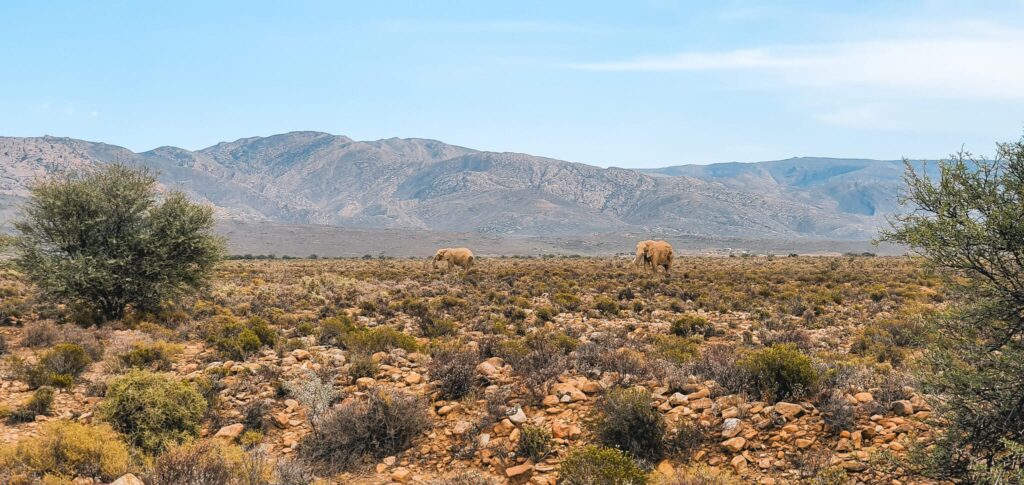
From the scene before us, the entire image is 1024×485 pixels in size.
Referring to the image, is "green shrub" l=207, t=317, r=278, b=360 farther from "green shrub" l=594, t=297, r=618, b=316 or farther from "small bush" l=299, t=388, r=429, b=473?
"green shrub" l=594, t=297, r=618, b=316

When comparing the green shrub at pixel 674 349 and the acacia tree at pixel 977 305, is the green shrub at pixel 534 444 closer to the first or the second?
the green shrub at pixel 674 349

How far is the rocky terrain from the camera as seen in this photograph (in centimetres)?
607

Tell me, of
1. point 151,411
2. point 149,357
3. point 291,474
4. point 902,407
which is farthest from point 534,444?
point 149,357

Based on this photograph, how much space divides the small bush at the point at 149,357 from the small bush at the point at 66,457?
4.34 meters

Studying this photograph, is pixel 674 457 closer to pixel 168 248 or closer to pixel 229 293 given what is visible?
pixel 168 248

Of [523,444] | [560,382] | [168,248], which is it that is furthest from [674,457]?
[168,248]

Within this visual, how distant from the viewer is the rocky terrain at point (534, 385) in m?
6.07

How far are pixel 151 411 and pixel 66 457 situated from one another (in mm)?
1231

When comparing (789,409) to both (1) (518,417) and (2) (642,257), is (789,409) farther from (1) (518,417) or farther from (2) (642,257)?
(2) (642,257)

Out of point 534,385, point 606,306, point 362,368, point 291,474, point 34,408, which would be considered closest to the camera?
point 291,474

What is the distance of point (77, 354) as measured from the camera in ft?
32.5

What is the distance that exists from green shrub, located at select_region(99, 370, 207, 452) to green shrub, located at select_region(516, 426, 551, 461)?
4.24 m

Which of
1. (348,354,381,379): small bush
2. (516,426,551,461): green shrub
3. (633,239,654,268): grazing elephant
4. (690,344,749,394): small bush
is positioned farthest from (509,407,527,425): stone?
(633,239,654,268): grazing elephant

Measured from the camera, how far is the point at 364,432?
705cm
